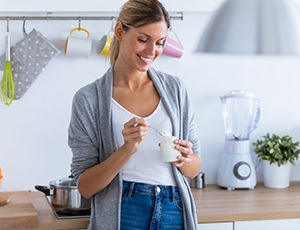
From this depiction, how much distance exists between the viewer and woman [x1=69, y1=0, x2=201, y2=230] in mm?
1947

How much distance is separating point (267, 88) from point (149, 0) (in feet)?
3.77

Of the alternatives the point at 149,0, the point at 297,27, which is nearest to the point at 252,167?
the point at 149,0

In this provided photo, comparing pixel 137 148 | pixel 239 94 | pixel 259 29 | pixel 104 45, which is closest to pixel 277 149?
pixel 239 94

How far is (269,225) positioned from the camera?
2.40m

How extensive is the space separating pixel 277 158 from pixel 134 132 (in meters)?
1.17

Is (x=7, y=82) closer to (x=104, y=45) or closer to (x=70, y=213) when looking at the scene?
(x=104, y=45)

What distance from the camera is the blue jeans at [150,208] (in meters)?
1.97

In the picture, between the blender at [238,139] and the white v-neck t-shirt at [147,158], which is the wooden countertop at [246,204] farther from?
the white v-neck t-shirt at [147,158]

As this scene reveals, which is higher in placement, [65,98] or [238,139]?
[65,98]

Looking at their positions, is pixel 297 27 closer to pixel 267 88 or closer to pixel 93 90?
pixel 93 90

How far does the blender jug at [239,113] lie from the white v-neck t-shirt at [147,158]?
93 cm

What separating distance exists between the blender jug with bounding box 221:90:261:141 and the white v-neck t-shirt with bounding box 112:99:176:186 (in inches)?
36.5

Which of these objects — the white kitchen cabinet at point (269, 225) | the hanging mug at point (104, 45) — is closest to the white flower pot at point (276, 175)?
the white kitchen cabinet at point (269, 225)

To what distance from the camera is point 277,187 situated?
9.34 ft
